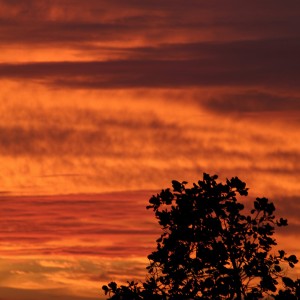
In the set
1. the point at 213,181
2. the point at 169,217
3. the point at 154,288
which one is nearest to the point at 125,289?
the point at 154,288

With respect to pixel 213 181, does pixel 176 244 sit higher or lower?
lower

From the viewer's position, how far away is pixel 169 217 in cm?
4653

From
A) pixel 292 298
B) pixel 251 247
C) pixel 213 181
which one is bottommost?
pixel 292 298

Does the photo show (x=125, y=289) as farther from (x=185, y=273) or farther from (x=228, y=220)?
(x=228, y=220)

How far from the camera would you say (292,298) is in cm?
4541

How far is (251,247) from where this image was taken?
46.4m

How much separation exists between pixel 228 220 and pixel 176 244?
310 cm

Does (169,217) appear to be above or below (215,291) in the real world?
above

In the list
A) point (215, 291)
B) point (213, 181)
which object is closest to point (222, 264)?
A: point (215, 291)

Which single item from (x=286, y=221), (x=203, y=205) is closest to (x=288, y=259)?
(x=286, y=221)

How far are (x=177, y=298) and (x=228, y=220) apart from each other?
16.5 feet

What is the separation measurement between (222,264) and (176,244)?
106 inches

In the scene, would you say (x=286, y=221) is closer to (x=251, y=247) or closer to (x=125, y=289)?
(x=251, y=247)

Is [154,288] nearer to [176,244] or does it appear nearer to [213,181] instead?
[176,244]
